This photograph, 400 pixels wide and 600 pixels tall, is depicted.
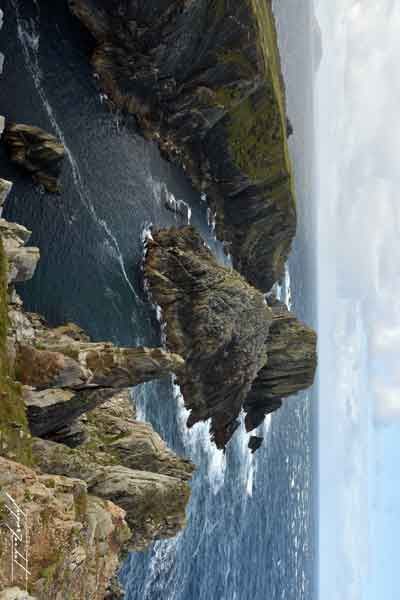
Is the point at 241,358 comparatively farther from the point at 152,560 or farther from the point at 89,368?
the point at 89,368

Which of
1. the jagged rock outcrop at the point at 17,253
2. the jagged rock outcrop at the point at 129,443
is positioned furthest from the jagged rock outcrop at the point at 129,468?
the jagged rock outcrop at the point at 17,253

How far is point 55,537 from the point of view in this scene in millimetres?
22469

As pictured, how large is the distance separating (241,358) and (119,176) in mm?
27699

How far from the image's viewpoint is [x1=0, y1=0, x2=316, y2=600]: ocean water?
45.4 m

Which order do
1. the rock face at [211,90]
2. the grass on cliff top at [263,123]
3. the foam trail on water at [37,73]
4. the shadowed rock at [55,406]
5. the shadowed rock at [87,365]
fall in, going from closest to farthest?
the shadowed rock at [55,406], the shadowed rock at [87,365], the foam trail on water at [37,73], the rock face at [211,90], the grass on cliff top at [263,123]

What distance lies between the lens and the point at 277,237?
95.2 m

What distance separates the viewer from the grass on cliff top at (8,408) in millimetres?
26547

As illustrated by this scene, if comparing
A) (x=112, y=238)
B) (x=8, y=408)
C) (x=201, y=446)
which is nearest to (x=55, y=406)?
(x=8, y=408)

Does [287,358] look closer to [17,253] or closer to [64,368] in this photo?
[64,368]

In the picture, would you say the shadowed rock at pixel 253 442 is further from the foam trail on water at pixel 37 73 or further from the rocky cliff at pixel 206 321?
the foam trail on water at pixel 37 73

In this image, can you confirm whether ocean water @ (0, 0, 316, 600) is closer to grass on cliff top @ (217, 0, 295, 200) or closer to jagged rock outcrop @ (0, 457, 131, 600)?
grass on cliff top @ (217, 0, 295, 200)

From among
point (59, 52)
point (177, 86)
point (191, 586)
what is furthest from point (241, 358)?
point (59, 52)
